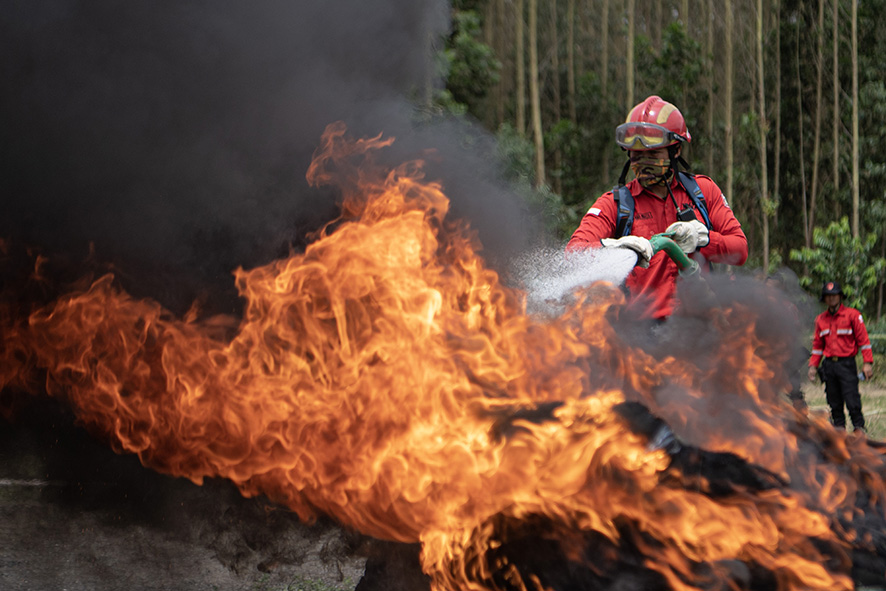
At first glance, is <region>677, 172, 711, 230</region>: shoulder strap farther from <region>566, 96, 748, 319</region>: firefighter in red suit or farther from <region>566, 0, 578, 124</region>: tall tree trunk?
<region>566, 0, 578, 124</region>: tall tree trunk

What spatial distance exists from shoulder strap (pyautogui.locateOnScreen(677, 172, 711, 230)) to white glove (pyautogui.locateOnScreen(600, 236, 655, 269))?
0.48 metres

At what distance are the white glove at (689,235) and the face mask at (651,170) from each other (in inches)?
12.0

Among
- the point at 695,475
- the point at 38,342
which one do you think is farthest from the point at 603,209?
the point at 38,342

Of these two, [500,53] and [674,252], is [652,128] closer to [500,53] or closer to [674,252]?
[674,252]

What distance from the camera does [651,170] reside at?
163 inches

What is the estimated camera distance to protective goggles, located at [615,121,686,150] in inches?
159

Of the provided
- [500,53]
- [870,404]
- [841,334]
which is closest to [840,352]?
[841,334]

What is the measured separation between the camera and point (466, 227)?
4.85 m

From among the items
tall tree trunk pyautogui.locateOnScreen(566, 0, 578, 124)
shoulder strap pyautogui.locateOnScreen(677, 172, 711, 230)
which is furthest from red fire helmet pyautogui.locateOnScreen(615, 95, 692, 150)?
tall tree trunk pyautogui.locateOnScreen(566, 0, 578, 124)

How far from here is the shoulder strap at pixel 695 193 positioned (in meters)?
4.12

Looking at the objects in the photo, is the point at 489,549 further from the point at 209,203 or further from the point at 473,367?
the point at 209,203

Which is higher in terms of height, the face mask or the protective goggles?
the protective goggles

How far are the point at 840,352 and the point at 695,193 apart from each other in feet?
17.4

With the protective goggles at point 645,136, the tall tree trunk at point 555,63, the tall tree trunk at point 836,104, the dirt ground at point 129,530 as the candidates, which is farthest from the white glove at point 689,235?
the tall tree trunk at point 555,63
